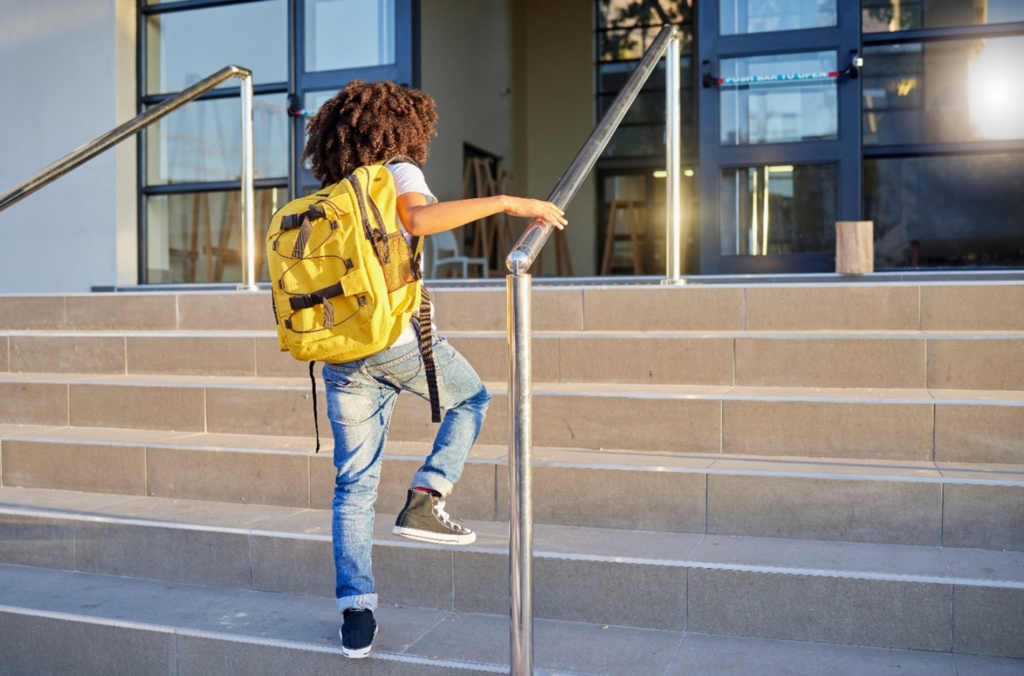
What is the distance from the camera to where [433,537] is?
113 inches

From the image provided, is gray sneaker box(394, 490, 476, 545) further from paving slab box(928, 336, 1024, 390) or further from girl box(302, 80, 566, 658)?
paving slab box(928, 336, 1024, 390)

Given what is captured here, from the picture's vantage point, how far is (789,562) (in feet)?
9.05

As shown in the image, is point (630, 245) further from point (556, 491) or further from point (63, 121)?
point (556, 491)

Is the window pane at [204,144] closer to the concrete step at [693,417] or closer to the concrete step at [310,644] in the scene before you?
the concrete step at [693,417]

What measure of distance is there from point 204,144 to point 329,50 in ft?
4.29

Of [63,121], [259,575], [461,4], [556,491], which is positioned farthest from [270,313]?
[461,4]

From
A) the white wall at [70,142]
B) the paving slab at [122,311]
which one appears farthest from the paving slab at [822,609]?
the white wall at [70,142]

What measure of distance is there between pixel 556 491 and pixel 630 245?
9.51 metres

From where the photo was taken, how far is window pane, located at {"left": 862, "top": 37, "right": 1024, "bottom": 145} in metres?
6.41

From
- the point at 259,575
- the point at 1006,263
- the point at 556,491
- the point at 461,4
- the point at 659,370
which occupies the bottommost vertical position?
the point at 259,575

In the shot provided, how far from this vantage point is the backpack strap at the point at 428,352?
257cm

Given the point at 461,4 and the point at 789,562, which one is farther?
the point at 461,4

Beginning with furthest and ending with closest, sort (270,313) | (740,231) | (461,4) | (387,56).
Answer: (461,4), (387,56), (740,231), (270,313)

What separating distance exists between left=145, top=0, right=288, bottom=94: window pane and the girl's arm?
5.47 m
